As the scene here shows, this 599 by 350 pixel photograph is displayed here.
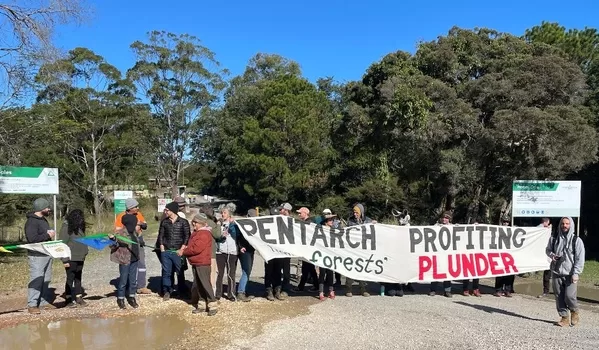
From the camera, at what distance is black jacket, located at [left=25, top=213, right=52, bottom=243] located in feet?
26.3

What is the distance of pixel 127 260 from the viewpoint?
8.49 m

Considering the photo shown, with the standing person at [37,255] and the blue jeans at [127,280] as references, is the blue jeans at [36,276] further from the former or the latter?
the blue jeans at [127,280]

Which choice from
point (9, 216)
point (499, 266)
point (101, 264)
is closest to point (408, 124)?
point (499, 266)

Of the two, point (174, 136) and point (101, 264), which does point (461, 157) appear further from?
point (174, 136)

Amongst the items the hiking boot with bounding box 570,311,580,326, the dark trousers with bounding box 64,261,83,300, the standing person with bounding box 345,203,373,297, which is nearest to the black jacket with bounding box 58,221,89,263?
the dark trousers with bounding box 64,261,83,300

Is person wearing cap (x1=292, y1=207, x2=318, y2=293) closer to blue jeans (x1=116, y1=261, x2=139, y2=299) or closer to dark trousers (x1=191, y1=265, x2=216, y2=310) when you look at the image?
dark trousers (x1=191, y1=265, x2=216, y2=310)

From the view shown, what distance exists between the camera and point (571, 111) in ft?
53.5

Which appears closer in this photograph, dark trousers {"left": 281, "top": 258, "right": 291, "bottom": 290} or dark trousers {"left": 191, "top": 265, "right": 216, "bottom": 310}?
dark trousers {"left": 191, "top": 265, "right": 216, "bottom": 310}

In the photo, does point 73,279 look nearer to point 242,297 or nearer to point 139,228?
point 139,228

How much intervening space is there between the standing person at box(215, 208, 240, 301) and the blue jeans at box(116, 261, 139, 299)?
1484 mm

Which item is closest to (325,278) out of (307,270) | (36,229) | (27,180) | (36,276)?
(307,270)

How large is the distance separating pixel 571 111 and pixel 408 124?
5.28 metres

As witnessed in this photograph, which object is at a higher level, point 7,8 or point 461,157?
point 7,8

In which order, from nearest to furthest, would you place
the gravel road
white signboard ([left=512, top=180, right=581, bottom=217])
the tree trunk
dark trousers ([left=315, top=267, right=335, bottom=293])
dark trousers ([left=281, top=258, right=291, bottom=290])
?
the gravel road → dark trousers ([left=315, top=267, right=335, bottom=293]) → dark trousers ([left=281, top=258, right=291, bottom=290]) → white signboard ([left=512, top=180, right=581, bottom=217]) → the tree trunk
